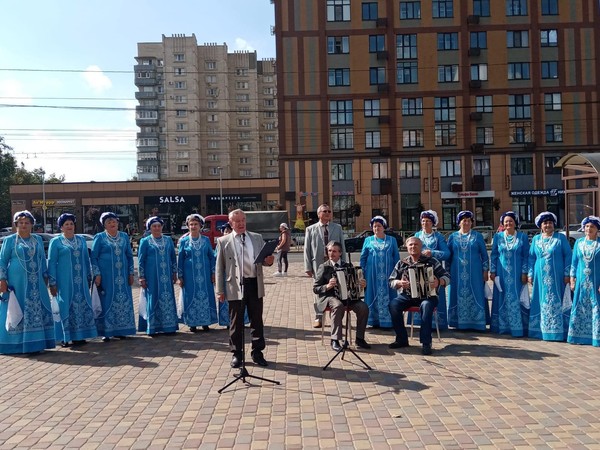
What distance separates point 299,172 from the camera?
1969 inches

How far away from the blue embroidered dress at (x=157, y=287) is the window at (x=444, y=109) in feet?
141

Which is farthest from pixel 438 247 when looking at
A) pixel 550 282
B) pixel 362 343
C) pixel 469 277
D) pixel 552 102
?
pixel 552 102

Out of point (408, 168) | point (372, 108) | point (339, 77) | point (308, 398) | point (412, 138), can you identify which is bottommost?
point (308, 398)

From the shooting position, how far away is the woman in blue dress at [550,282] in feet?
28.2

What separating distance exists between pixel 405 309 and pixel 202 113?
82.7 meters

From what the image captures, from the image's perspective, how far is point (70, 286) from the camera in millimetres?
8906

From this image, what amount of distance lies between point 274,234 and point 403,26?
77.5ft

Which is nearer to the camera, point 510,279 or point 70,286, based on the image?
point 70,286

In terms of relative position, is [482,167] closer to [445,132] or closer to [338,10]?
[445,132]

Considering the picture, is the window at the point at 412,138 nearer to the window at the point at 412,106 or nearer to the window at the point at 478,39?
the window at the point at 412,106

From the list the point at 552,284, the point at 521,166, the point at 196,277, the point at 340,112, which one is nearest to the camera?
the point at 552,284

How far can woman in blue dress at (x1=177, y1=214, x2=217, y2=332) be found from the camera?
991cm

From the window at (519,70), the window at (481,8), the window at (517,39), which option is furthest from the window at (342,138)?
the window at (517,39)

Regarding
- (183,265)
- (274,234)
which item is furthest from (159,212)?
(183,265)
